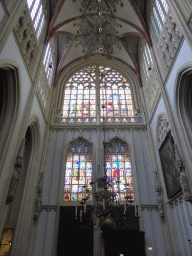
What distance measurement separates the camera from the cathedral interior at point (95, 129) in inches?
311

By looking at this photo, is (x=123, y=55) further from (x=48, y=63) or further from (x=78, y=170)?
(x=78, y=170)

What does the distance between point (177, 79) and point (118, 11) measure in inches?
335

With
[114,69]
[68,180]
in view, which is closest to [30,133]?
[68,180]

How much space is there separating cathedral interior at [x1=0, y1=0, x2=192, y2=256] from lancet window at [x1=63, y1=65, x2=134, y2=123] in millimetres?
93

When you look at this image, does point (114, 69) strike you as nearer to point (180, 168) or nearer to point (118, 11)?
point (118, 11)

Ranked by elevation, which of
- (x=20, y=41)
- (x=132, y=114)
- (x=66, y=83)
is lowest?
(x=20, y=41)

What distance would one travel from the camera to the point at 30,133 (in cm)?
1144

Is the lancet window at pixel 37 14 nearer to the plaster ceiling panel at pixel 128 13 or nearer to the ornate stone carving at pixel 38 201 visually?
the plaster ceiling panel at pixel 128 13

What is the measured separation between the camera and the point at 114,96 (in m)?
16.2

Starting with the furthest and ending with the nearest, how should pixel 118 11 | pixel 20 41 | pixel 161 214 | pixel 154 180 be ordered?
pixel 118 11 → pixel 154 180 → pixel 161 214 → pixel 20 41

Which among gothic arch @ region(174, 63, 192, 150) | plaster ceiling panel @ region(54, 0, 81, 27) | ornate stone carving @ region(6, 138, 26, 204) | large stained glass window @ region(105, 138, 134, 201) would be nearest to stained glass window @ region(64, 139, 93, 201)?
large stained glass window @ region(105, 138, 134, 201)

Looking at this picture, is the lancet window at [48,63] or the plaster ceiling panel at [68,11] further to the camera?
the lancet window at [48,63]

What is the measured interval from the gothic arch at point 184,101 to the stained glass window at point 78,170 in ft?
20.7

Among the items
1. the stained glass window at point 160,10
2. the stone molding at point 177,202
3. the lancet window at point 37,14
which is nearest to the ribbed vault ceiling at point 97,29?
the lancet window at point 37,14
